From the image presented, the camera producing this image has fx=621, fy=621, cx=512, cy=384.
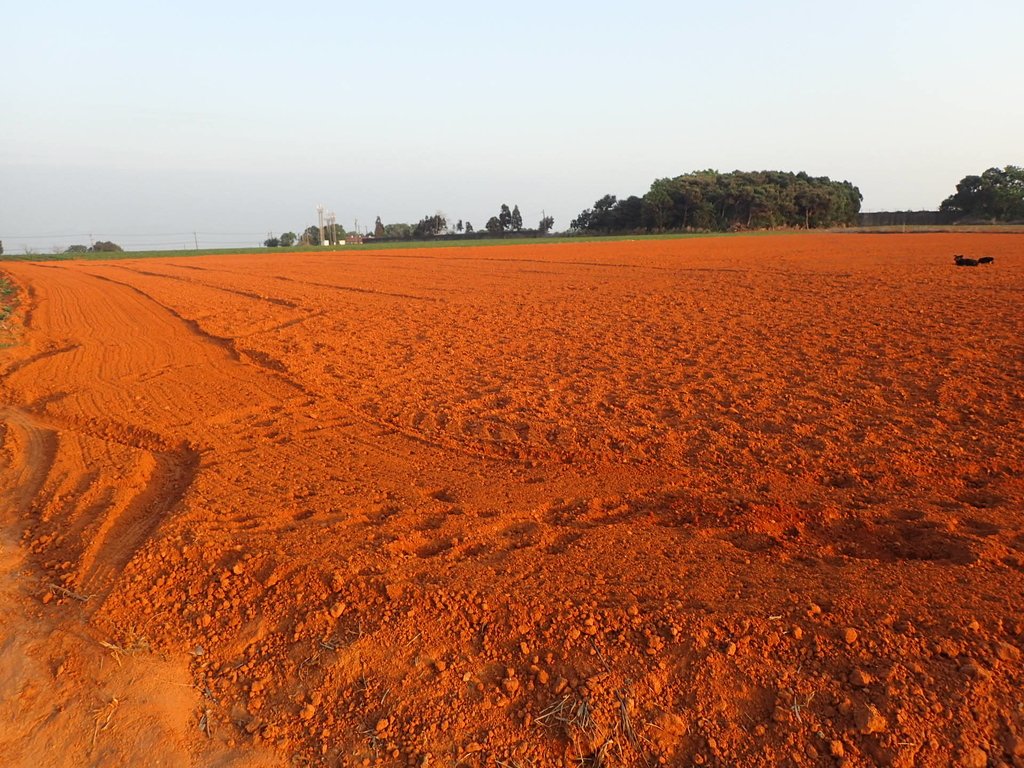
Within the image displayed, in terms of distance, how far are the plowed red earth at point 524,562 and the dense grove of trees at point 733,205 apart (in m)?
73.4

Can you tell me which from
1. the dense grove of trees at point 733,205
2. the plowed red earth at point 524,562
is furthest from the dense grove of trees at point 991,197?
the plowed red earth at point 524,562

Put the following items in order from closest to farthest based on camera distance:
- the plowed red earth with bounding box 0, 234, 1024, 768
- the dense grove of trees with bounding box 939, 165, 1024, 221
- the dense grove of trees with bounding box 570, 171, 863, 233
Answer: the plowed red earth with bounding box 0, 234, 1024, 768
the dense grove of trees with bounding box 939, 165, 1024, 221
the dense grove of trees with bounding box 570, 171, 863, 233

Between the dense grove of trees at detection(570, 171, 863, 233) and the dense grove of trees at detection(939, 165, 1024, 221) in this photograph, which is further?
the dense grove of trees at detection(570, 171, 863, 233)

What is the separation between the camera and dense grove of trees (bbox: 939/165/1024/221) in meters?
63.1

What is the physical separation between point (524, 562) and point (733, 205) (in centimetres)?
8104

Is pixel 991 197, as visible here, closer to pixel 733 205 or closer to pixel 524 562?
pixel 733 205

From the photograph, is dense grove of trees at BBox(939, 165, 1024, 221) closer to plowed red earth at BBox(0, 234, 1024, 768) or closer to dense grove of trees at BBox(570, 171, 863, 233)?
dense grove of trees at BBox(570, 171, 863, 233)

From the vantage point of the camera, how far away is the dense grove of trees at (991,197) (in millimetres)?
63094

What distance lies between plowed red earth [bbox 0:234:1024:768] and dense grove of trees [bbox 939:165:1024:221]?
72799 mm

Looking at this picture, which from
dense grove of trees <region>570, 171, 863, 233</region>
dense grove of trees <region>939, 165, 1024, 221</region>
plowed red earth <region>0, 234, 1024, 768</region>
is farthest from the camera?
dense grove of trees <region>570, 171, 863, 233</region>

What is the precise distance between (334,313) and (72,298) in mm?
9461

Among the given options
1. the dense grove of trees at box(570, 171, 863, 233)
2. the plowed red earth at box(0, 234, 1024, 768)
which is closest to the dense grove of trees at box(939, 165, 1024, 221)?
the dense grove of trees at box(570, 171, 863, 233)

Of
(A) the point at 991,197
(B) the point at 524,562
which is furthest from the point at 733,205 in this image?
(B) the point at 524,562

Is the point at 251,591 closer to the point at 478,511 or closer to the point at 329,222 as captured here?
the point at 478,511
